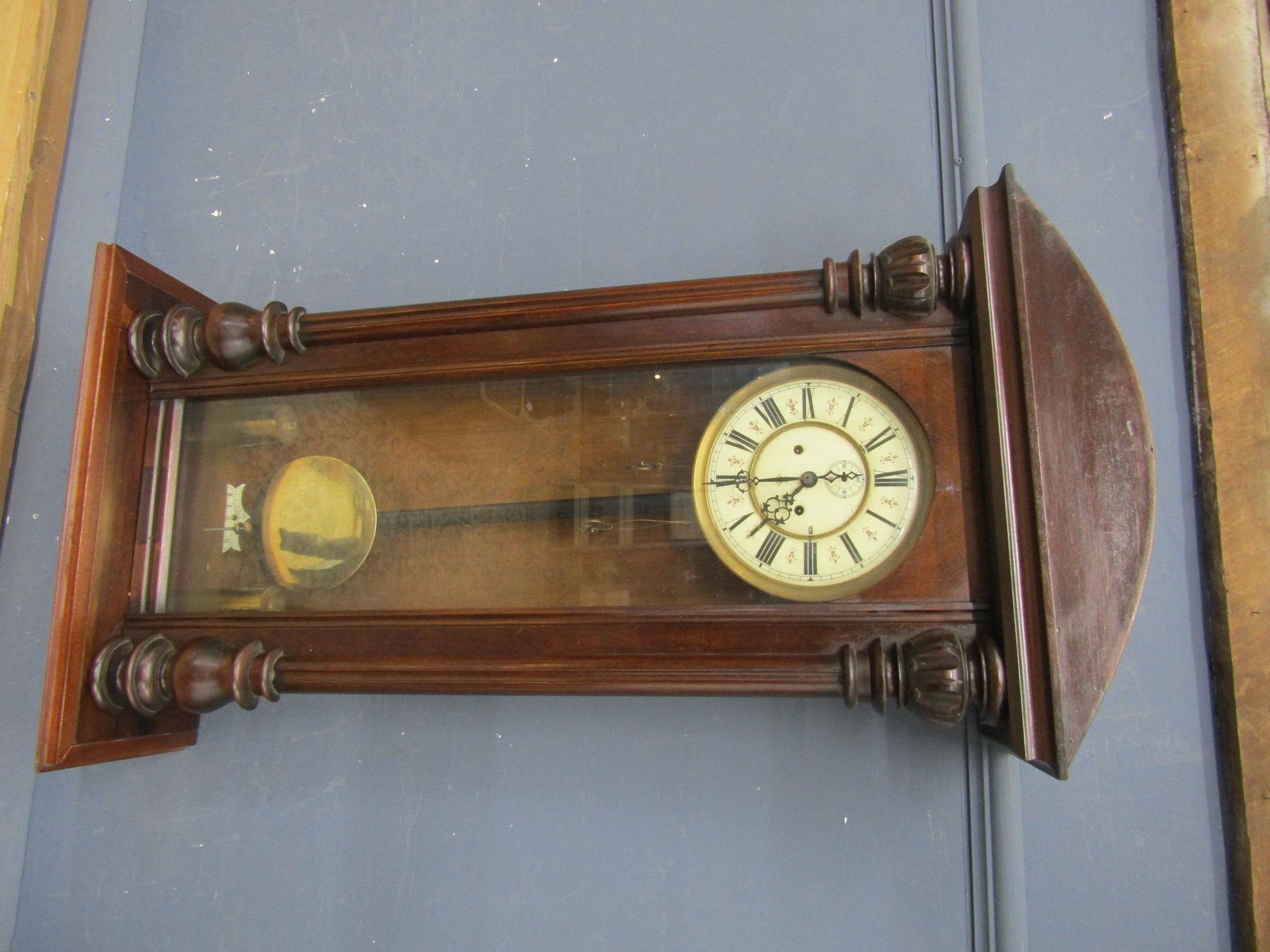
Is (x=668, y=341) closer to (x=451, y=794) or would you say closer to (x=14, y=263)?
(x=451, y=794)

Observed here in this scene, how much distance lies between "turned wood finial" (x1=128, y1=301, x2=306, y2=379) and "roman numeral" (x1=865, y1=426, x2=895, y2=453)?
518 mm

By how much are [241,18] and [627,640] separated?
1.02 m

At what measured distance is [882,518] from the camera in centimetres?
67

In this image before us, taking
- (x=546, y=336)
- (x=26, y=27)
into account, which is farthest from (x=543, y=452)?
(x=26, y=27)

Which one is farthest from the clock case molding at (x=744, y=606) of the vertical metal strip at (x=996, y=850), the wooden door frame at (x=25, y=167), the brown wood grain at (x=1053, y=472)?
the wooden door frame at (x=25, y=167)

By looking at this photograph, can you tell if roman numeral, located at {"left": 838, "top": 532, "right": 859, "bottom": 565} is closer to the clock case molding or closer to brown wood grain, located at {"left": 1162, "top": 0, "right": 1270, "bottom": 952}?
the clock case molding

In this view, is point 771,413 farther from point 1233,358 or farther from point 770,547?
point 1233,358

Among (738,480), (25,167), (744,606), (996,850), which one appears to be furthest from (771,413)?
(25,167)

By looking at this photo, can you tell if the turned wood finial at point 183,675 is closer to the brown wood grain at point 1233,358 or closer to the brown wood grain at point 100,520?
the brown wood grain at point 100,520

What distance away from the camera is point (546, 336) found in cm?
72

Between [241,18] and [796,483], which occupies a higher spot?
[241,18]

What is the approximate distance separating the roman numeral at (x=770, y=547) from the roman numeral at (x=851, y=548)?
0.16ft

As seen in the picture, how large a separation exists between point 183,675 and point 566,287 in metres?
0.53

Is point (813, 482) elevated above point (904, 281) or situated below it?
below
